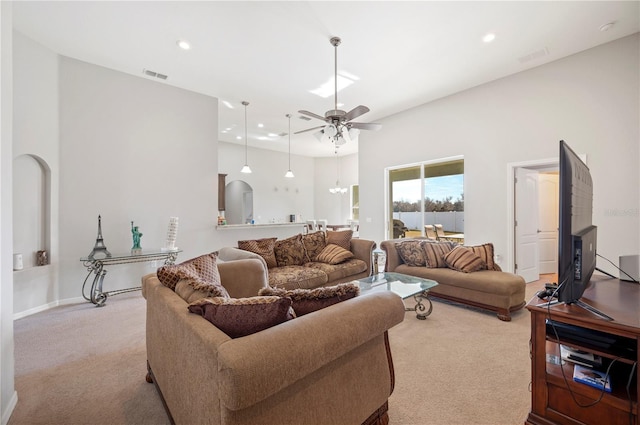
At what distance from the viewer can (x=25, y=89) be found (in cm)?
332

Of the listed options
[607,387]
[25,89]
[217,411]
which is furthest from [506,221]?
[25,89]

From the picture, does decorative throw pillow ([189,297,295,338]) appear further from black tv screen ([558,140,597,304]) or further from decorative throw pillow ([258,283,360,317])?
black tv screen ([558,140,597,304])

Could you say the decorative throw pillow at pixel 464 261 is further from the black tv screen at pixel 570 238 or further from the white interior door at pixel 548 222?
the white interior door at pixel 548 222

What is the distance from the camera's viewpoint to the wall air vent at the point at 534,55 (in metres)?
3.75

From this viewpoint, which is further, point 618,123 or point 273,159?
point 273,159

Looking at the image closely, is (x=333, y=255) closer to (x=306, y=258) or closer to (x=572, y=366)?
(x=306, y=258)

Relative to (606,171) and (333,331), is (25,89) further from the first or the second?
(606,171)

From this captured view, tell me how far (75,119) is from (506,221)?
6.91 m

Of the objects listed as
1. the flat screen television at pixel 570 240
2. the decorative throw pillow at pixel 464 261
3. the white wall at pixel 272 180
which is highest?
the white wall at pixel 272 180

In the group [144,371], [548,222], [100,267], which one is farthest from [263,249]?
[548,222]

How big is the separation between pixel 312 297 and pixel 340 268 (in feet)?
8.30

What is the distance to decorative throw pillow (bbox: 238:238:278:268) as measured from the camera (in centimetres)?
→ 374

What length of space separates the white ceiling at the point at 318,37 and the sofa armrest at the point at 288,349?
10.2ft

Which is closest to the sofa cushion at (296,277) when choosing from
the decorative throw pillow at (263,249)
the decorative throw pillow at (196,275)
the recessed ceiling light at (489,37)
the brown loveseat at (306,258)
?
the brown loveseat at (306,258)
